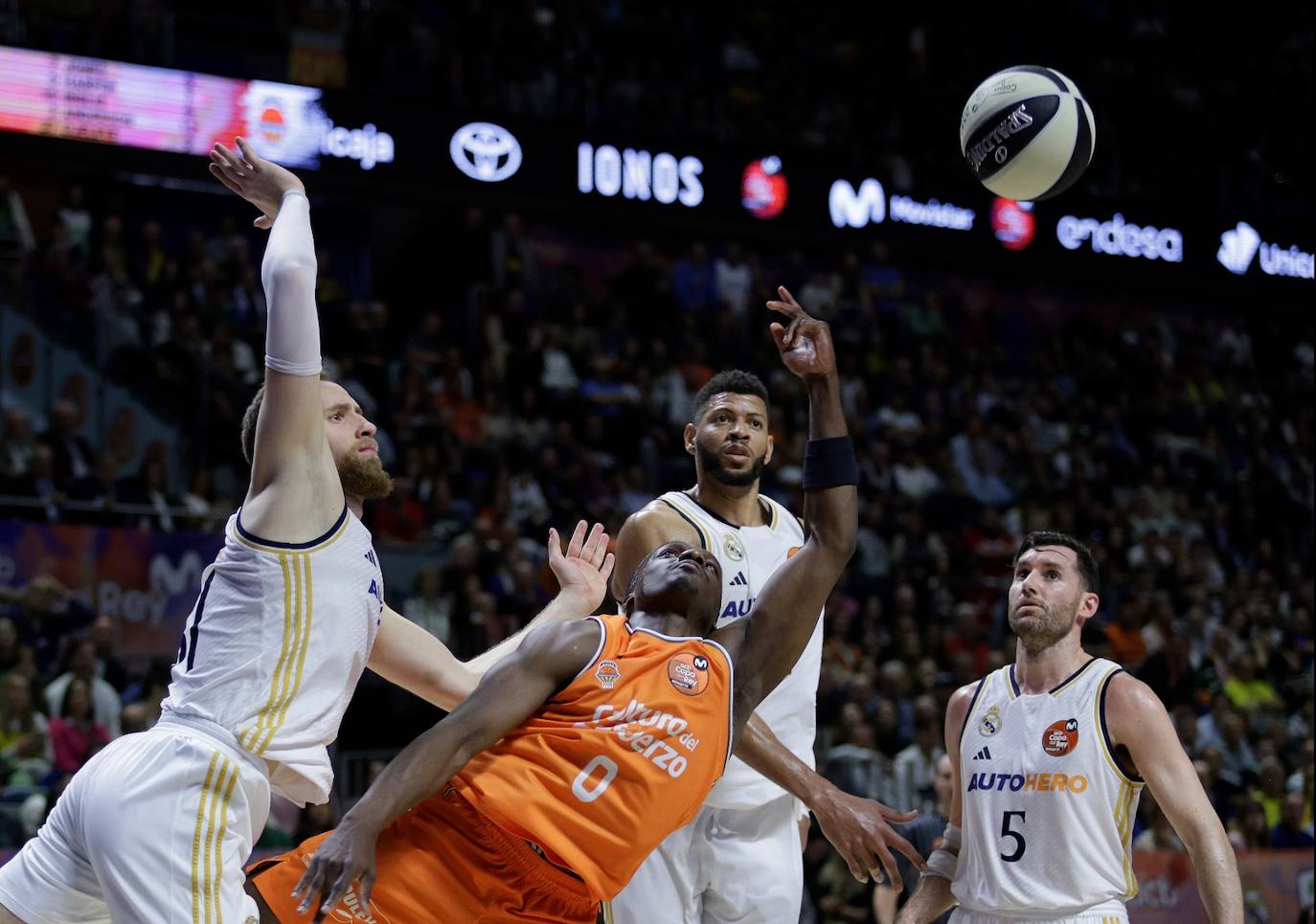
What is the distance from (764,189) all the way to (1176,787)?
455 inches

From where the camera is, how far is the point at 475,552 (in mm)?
11844

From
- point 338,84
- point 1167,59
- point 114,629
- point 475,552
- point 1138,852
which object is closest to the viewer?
point 1138,852

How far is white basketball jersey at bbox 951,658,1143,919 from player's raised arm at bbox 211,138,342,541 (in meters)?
2.55

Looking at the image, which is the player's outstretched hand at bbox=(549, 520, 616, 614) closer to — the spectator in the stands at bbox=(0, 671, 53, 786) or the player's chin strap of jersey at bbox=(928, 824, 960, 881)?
the player's chin strap of jersey at bbox=(928, 824, 960, 881)

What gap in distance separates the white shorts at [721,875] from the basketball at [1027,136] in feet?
9.40

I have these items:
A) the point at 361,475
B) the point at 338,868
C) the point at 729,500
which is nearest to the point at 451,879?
the point at 338,868

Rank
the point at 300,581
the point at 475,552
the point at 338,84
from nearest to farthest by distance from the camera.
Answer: the point at 300,581
the point at 475,552
the point at 338,84

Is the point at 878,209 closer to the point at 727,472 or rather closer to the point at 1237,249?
the point at 1237,249

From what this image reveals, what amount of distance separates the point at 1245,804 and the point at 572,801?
8522 millimetres

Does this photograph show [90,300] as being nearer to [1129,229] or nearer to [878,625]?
[878,625]

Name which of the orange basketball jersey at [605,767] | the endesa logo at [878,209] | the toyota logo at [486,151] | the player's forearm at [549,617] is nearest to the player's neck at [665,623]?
the orange basketball jersey at [605,767]

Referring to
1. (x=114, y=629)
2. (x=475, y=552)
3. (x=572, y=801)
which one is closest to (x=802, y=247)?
(x=475, y=552)

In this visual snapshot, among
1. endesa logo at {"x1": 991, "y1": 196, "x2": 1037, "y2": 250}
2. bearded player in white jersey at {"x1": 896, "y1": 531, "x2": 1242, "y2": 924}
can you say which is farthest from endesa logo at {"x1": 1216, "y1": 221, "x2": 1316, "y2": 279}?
bearded player in white jersey at {"x1": 896, "y1": 531, "x2": 1242, "y2": 924}

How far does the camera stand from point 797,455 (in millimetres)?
14922
